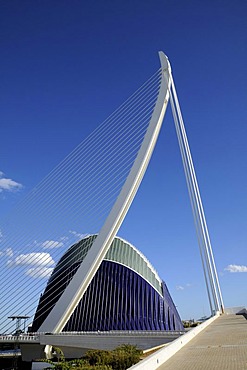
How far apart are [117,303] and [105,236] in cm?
2253

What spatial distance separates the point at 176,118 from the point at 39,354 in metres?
27.4

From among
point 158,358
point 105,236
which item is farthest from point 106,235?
point 158,358

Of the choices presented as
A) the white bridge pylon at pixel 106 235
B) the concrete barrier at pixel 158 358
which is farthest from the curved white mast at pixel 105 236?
the concrete barrier at pixel 158 358

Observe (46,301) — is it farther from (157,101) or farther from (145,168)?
(157,101)

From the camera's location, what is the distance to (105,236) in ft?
96.6

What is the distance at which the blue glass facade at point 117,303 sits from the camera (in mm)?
46625

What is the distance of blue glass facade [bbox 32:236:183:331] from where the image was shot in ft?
153

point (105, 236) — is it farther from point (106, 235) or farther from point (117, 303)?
point (117, 303)

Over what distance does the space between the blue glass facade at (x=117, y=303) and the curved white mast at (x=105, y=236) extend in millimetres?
14814

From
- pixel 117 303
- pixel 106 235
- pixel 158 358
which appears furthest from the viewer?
pixel 117 303

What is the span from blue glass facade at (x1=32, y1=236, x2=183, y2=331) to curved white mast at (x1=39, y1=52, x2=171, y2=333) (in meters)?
14.8

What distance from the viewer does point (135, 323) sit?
153 ft

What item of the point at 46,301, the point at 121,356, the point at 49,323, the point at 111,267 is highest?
the point at 111,267

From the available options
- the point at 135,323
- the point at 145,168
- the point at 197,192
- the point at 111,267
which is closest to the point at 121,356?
the point at 145,168
